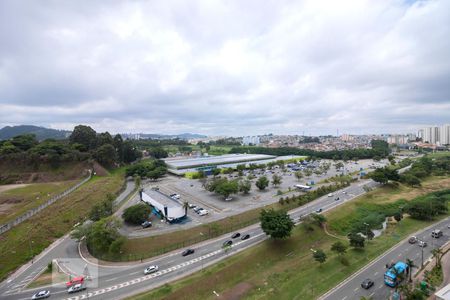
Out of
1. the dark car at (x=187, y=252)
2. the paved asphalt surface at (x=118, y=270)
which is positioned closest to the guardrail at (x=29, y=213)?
the paved asphalt surface at (x=118, y=270)

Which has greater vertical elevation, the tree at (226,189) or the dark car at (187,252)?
the tree at (226,189)

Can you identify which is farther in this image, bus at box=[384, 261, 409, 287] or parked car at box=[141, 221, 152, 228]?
parked car at box=[141, 221, 152, 228]

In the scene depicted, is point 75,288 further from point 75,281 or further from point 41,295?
point 41,295

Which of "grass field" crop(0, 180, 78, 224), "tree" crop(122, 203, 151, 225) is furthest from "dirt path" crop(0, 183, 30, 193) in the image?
"tree" crop(122, 203, 151, 225)

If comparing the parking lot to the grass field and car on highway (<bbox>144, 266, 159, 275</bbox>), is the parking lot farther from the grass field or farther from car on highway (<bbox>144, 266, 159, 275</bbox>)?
the grass field

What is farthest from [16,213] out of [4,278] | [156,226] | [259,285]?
[259,285]

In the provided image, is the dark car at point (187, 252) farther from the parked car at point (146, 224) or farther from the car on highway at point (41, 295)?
the car on highway at point (41, 295)
